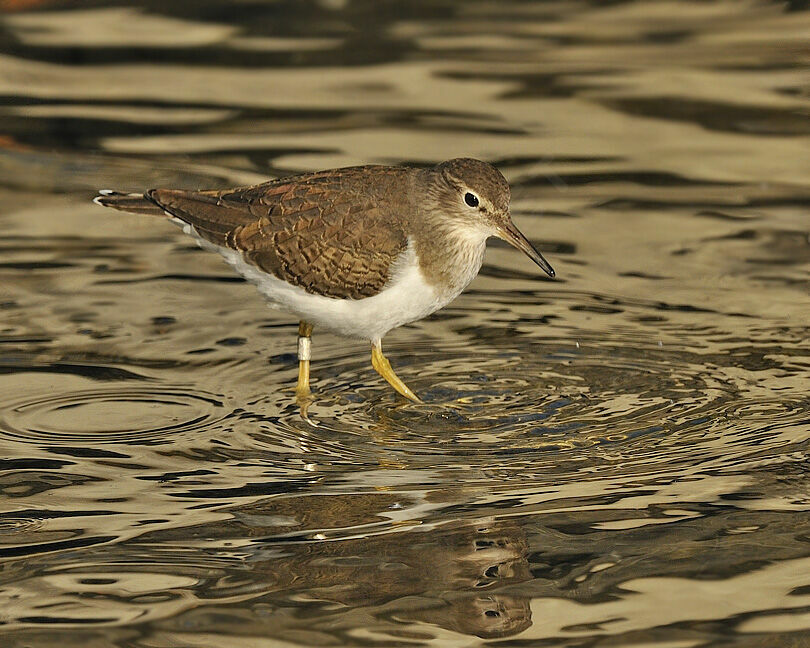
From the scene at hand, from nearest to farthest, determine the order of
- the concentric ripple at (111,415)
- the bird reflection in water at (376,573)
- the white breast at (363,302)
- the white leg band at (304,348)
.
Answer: the bird reflection in water at (376,573), the concentric ripple at (111,415), the white breast at (363,302), the white leg band at (304,348)

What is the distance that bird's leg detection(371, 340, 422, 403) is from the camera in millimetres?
8672

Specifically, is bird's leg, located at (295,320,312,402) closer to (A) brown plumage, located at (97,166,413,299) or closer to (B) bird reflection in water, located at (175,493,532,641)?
(A) brown plumage, located at (97,166,413,299)

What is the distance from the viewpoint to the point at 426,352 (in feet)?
31.1

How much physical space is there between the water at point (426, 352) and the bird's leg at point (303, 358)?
14cm

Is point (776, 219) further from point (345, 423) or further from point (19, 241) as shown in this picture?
point (19, 241)

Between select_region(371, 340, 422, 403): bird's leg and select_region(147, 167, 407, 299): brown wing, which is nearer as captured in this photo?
select_region(147, 167, 407, 299): brown wing

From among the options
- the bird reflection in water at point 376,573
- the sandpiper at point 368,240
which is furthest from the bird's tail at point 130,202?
the bird reflection in water at point 376,573

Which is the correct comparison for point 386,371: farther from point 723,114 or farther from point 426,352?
point 723,114

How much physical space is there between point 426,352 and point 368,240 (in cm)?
123

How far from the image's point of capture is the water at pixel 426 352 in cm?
643

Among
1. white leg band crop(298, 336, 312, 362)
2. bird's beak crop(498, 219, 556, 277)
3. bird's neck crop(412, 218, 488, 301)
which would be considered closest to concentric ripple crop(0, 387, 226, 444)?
white leg band crop(298, 336, 312, 362)

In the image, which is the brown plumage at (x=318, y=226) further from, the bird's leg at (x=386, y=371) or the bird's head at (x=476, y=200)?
the bird's leg at (x=386, y=371)

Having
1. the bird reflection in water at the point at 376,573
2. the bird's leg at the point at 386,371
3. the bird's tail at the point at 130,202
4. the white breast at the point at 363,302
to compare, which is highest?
the bird's tail at the point at 130,202

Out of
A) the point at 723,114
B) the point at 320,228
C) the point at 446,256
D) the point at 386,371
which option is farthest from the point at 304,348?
the point at 723,114
